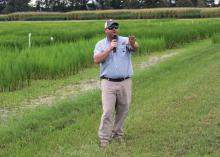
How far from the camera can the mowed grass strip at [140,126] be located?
6965 mm

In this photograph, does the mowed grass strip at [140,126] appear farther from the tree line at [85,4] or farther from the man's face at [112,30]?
the tree line at [85,4]

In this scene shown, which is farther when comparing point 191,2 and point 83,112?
point 191,2

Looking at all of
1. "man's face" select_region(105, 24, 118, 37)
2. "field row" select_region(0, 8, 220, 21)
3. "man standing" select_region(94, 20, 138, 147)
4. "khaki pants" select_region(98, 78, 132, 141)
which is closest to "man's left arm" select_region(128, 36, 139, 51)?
"man standing" select_region(94, 20, 138, 147)

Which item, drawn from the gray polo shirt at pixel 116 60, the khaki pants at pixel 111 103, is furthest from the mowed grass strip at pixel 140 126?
the gray polo shirt at pixel 116 60

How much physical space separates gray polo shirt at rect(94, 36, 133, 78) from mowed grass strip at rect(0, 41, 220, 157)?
0.95 m

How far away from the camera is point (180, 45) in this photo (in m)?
28.2

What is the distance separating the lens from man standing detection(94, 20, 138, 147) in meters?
7.00

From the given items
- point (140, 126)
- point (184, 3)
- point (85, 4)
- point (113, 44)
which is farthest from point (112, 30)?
point (85, 4)

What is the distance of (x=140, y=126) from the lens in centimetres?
827

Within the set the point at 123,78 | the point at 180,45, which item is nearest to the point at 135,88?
the point at 123,78

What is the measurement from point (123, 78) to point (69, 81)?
7.73m

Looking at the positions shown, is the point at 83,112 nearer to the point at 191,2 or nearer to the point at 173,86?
the point at 173,86

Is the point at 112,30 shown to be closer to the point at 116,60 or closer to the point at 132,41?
the point at 132,41

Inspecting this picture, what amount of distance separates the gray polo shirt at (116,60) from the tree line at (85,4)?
85257mm
